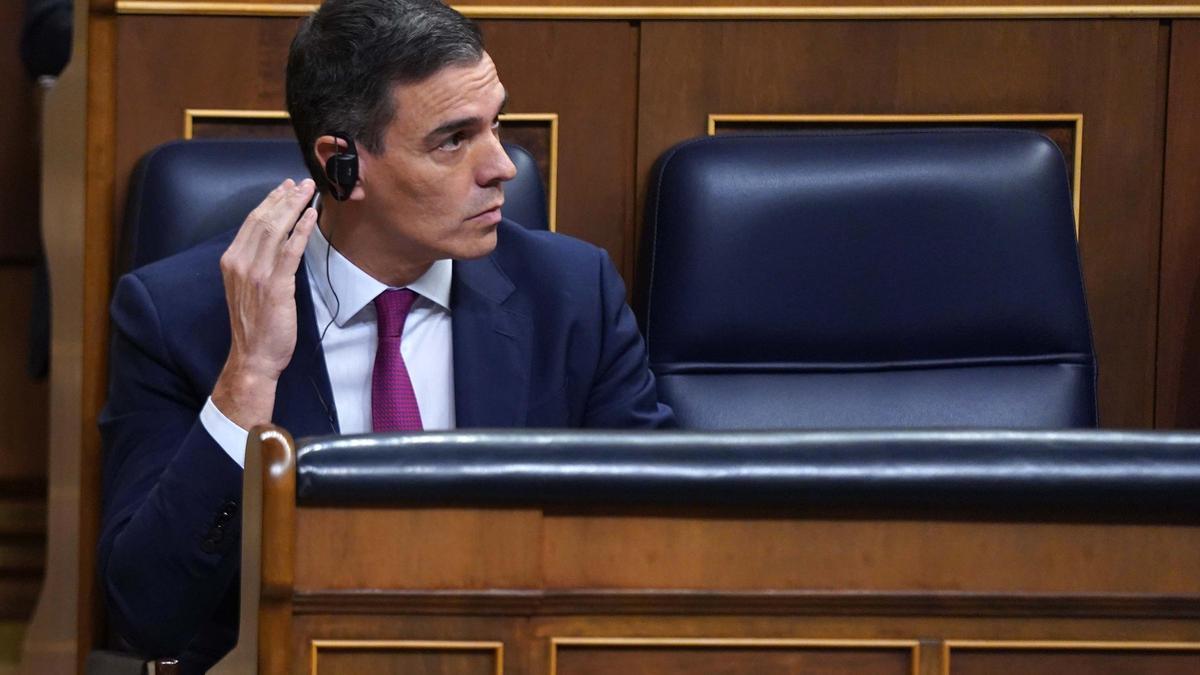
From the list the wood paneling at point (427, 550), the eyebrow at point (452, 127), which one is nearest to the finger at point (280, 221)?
the eyebrow at point (452, 127)

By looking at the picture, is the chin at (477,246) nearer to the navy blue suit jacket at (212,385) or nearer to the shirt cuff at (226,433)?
the navy blue suit jacket at (212,385)

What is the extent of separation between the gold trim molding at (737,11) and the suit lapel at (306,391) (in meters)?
0.42

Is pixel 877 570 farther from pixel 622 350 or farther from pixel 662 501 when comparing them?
pixel 622 350

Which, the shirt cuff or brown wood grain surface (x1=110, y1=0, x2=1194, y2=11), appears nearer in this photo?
the shirt cuff

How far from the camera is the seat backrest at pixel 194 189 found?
1.34 metres

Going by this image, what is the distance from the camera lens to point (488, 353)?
1264 mm

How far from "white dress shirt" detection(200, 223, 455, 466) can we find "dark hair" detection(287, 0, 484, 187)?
0.08m

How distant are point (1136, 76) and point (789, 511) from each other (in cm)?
99

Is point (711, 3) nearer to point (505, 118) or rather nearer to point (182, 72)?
point (505, 118)

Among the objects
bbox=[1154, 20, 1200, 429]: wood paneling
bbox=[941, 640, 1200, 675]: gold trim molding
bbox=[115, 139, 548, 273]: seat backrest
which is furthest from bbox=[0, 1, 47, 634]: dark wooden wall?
bbox=[941, 640, 1200, 675]: gold trim molding

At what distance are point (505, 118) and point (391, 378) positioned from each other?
0.39 m

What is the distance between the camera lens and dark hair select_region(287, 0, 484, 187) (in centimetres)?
124

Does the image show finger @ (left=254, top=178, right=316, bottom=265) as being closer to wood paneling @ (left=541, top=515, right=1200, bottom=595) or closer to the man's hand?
the man's hand

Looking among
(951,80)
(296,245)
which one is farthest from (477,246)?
(951,80)
